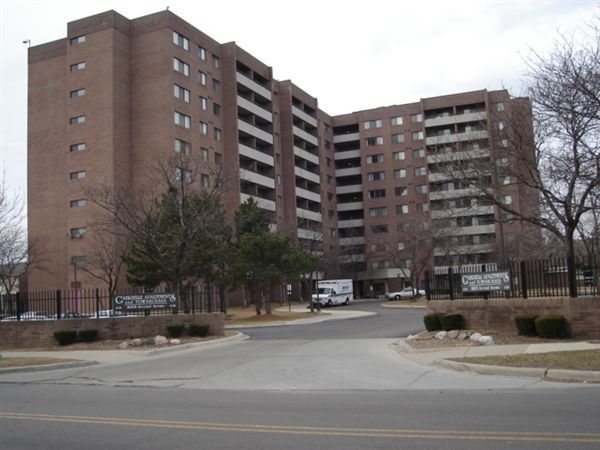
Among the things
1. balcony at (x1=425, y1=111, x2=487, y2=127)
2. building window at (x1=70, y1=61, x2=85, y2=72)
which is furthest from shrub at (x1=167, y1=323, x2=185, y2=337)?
balcony at (x1=425, y1=111, x2=487, y2=127)

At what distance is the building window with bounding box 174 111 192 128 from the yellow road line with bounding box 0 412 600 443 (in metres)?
54.9

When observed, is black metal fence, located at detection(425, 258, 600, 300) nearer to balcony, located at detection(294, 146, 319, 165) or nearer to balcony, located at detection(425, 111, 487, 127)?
balcony, located at detection(294, 146, 319, 165)

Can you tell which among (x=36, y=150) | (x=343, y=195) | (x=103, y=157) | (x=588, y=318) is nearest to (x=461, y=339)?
(x=588, y=318)

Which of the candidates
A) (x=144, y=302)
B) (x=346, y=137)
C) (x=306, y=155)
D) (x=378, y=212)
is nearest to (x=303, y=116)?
(x=306, y=155)

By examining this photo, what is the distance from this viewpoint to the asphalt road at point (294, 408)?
280 inches

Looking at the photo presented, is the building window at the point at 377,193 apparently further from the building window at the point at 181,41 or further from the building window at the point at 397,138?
the building window at the point at 181,41

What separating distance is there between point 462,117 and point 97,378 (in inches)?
3194

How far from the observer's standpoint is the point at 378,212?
97.4m

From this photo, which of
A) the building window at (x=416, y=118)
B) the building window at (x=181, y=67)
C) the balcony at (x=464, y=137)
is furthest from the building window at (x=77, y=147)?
the building window at (x=416, y=118)

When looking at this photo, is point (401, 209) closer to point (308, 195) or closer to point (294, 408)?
point (308, 195)

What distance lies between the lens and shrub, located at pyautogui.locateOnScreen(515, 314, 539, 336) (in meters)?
17.7

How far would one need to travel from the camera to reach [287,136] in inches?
3332

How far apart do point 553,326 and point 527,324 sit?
35.4 inches

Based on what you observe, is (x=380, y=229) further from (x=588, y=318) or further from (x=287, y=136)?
(x=588, y=318)
